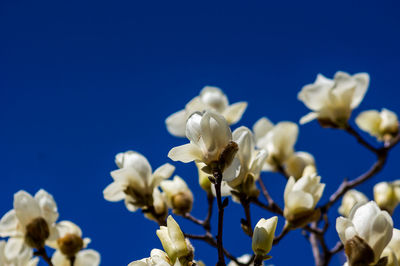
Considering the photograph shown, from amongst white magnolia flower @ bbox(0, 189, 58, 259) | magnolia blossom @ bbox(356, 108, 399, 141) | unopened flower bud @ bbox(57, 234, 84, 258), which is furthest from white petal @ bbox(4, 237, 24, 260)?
magnolia blossom @ bbox(356, 108, 399, 141)

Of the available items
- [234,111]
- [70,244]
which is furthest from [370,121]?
[70,244]

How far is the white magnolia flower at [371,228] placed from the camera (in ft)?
3.17

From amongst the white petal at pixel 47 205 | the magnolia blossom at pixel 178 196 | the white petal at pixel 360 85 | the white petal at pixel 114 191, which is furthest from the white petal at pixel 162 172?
the white petal at pixel 360 85

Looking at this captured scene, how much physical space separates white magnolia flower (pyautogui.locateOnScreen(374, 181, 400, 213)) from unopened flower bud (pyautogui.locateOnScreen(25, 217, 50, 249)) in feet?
4.36

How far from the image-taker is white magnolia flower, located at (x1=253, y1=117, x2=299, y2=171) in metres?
2.11

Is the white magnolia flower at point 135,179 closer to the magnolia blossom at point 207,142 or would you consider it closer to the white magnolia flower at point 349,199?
the magnolia blossom at point 207,142

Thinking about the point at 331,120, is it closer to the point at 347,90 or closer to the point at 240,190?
the point at 347,90

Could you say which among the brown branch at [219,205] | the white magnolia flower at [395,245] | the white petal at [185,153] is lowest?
the white magnolia flower at [395,245]

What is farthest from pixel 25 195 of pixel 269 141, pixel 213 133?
pixel 269 141

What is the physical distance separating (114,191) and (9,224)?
1.17 ft

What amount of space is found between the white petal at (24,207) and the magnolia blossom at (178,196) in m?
0.50

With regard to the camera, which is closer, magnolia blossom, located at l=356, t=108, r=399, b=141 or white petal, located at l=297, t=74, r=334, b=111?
white petal, located at l=297, t=74, r=334, b=111

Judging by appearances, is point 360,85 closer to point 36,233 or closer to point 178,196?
point 178,196

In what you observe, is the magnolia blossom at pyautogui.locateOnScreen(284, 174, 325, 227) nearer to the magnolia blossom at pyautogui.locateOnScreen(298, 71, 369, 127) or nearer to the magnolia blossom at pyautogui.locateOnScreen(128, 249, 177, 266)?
the magnolia blossom at pyautogui.locateOnScreen(128, 249, 177, 266)
